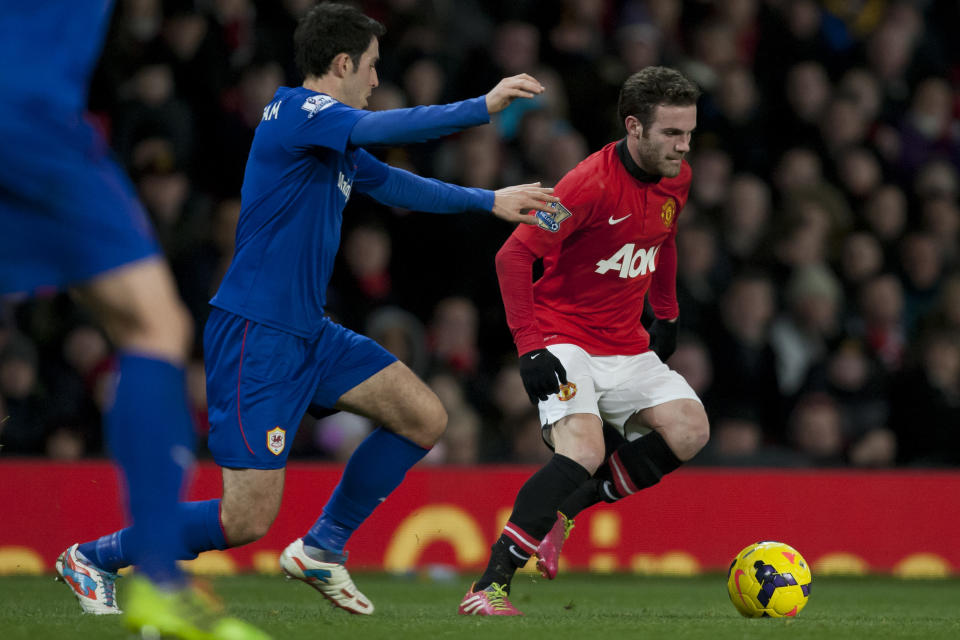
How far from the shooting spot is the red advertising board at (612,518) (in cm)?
725

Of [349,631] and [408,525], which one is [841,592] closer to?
[408,525]

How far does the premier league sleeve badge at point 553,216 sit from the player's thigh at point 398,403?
0.78 m

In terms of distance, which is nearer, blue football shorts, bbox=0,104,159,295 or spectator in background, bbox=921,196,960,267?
blue football shorts, bbox=0,104,159,295

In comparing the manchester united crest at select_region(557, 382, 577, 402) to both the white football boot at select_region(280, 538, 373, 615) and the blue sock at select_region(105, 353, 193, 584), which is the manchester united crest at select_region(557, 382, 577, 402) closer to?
the white football boot at select_region(280, 538, 373, 615)

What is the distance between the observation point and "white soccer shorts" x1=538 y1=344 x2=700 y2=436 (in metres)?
5.23

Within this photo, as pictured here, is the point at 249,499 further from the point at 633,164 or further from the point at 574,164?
the point at 574,164

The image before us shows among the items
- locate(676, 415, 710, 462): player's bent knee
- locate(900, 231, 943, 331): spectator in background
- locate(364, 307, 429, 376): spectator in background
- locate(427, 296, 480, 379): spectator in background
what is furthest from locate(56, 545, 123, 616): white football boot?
locate(900, 231, 943, 331): spectator in background

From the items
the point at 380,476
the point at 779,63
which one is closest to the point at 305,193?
the point at 380,476

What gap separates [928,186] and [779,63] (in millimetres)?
1563

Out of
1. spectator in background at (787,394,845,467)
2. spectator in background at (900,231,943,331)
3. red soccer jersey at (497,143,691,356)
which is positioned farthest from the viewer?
spectator in background at (900,231,943,331)

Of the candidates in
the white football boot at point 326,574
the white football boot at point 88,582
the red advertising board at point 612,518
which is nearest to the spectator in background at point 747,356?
the red advertising board at point 612,518

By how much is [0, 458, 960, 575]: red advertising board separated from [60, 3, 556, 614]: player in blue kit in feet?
8.56

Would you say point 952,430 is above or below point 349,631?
below

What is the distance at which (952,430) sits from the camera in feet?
30.0
